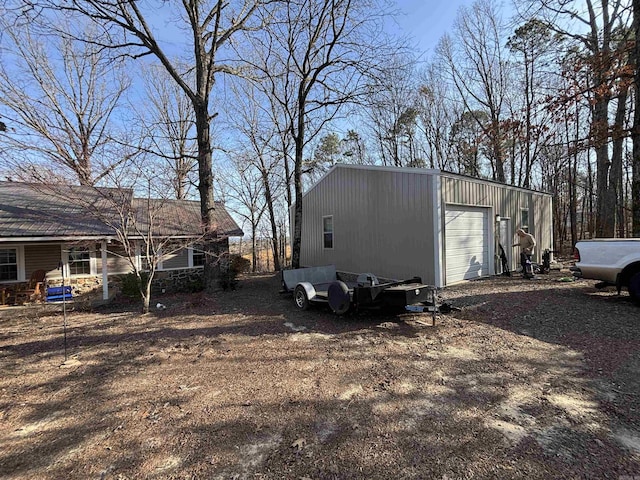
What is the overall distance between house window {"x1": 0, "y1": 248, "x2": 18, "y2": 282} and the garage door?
534 inches

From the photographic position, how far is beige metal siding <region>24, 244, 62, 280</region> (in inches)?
396

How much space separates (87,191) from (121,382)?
5.95 meters

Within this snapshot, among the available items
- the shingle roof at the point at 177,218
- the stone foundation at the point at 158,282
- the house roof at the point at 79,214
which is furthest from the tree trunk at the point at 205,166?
the stone foundation at the point at 158,282

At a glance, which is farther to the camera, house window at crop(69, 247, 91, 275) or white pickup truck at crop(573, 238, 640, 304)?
house window at crop(69, 247, 91, 275)

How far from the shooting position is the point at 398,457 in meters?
2.26

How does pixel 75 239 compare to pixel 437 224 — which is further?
pixel 75 239

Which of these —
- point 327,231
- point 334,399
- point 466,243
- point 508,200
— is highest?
point 508,200

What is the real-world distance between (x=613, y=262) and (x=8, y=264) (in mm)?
16482

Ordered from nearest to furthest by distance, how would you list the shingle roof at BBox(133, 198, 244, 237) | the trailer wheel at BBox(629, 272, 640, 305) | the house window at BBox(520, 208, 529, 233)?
the trailer wheel at BBox(629, 272, 640, 305)
the shingle roof at BBox(133, 198, 244, 237)
the house window at BBox(520, 208, 529, 233)

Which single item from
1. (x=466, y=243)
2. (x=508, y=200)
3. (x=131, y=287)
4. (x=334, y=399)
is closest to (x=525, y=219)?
(x=508, y=200)

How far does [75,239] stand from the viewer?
30.3ft

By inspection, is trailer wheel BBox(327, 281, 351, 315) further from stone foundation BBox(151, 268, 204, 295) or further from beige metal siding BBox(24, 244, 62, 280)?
beige metal siding BBox(24, 244, 62, 280)

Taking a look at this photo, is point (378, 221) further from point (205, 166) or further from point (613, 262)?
point (205, 166)

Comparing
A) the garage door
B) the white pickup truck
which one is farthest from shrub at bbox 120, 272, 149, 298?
the white pickup truck
